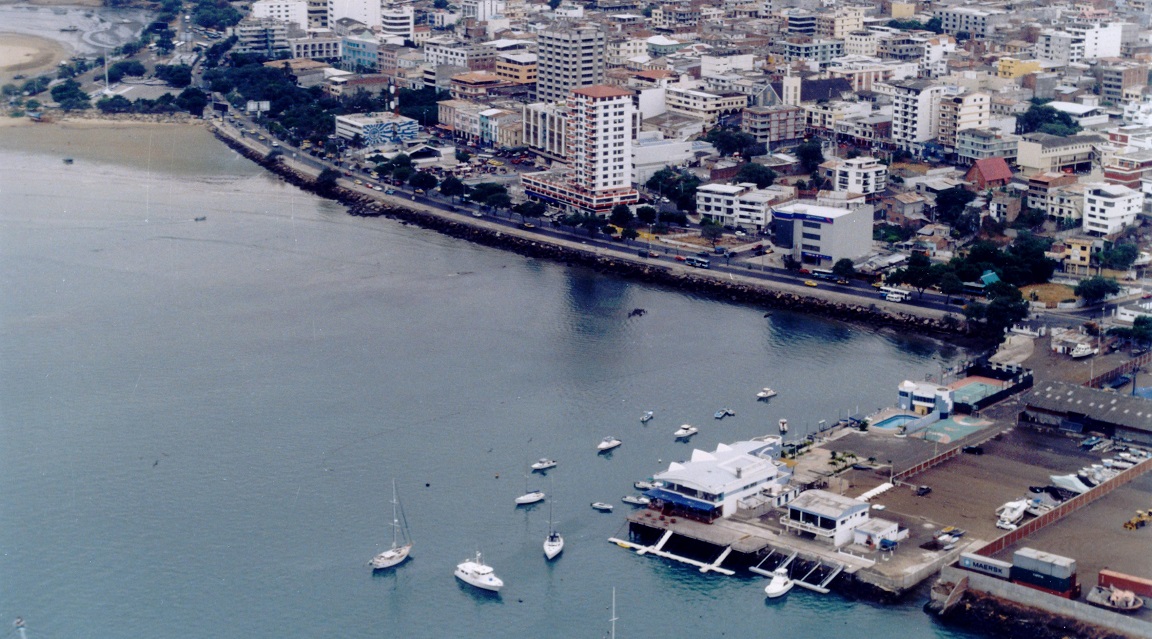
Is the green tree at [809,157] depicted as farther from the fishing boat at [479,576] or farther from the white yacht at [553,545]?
the fishing boat at [479,576]

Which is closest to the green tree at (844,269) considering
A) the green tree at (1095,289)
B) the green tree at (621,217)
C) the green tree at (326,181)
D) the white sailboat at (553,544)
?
the green tree at (1095,289)

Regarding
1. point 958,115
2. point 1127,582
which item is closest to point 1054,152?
point 958,115

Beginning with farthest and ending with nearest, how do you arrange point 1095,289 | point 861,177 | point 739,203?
point 861,177 → point 739,203 → point 1095,289

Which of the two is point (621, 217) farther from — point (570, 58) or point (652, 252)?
point (570, 58)

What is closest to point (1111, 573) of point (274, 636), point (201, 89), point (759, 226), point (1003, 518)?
point (1003, 518)

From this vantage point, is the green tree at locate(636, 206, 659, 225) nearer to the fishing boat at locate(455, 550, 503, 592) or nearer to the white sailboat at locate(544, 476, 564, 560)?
the white sailboat at locate(544, 476, 564, 560)
